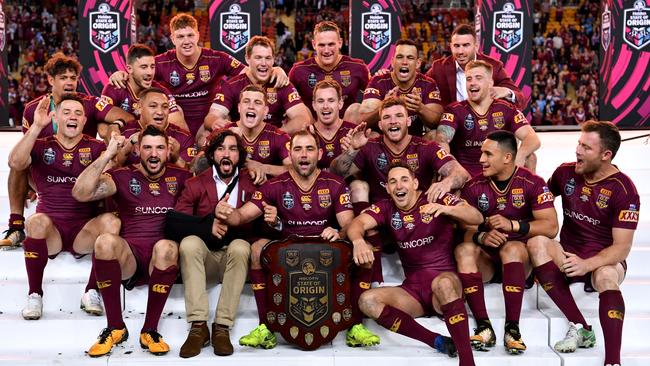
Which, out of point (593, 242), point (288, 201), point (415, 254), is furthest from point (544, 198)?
point (288, 201)

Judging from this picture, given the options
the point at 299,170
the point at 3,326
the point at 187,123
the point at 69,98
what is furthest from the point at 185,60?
the point at 3,326

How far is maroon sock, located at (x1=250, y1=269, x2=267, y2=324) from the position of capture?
5297 mm

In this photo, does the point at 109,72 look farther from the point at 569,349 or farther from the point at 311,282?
the point at 569,349

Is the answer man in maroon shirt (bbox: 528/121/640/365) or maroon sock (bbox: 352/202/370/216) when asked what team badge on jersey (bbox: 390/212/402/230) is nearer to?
maroon sock (bbox: 352/202/370/216)

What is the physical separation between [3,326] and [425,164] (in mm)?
2797

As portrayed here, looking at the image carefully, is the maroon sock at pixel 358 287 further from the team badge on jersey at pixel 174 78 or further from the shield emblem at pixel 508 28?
the shield emblem at pixel 508 28

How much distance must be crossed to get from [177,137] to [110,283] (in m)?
1.38

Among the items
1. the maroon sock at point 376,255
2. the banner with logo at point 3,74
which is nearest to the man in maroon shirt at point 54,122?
the maroon sock at point 376,255

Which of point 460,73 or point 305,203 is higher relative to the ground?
point 460,73

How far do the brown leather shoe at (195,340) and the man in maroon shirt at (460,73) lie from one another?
279 centimetres

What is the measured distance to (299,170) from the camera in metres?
5.52

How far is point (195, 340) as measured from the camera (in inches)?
202

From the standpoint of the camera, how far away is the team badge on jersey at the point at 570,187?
5.53 m

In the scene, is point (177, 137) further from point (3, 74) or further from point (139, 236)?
point (3, 74)
